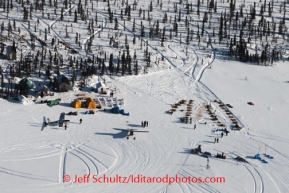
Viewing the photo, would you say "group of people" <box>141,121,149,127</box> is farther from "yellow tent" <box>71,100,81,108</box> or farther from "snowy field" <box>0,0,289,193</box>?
"yellow tent" <box>71,100,81,108</box>

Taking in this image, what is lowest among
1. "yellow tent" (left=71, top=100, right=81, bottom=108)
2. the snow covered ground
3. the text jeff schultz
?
the text jeff schultz

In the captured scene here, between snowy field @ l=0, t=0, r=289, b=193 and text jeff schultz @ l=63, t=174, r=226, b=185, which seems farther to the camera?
snowy field @ l=0, t=0, r=289, b=193

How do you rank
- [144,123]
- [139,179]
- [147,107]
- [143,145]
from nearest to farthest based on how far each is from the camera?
[139,179], [143,145], [144,123], [147,107]

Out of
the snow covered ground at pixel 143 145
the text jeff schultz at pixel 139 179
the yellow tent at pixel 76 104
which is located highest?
the yellow tent at pixel 76 104

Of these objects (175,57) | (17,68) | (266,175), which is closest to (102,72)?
(17,68)

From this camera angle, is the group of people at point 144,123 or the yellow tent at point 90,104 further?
the yellow tent at point 90,104

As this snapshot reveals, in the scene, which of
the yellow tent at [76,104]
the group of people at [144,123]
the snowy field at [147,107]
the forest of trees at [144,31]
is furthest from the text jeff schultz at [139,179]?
the forest of trees at [144,31]

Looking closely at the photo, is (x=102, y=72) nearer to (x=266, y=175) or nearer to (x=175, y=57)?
(x=175, y=57)

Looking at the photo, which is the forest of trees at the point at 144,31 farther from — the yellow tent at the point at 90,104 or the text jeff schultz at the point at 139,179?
the text jeff schultz at the point at 139,179

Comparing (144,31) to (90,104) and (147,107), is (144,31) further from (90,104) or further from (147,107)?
(90,104)

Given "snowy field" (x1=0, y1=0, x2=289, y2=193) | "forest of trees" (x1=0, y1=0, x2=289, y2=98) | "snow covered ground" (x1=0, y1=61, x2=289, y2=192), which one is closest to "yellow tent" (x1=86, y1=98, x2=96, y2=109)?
"snowy field" (x1=0, y1=0, x2=289, y2=193)

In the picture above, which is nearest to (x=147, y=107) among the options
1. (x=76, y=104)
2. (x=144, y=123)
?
(x=144, y=123)
